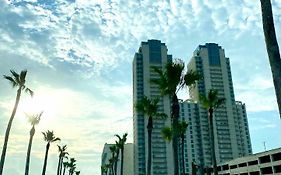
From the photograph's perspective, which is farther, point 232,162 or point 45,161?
point 232,162

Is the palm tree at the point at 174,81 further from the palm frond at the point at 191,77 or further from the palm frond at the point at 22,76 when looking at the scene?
the palm frond at the point at 22,76

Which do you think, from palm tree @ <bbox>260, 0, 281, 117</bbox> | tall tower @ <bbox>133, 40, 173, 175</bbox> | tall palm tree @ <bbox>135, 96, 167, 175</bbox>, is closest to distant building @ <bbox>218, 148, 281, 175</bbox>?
tall palm tree @ <bbox>135, 96, 167, 175</bbox>

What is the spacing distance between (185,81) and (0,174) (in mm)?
19881

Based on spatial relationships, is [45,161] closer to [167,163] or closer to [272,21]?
[272,21]

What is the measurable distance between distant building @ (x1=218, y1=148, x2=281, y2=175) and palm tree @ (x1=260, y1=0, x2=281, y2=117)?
6531cm

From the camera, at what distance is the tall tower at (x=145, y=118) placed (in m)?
168

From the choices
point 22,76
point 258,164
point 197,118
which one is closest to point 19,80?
point 22,76

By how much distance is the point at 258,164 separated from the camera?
259 feet

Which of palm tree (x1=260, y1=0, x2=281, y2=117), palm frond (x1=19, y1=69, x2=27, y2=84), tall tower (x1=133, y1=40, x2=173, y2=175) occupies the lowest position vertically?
palm tree (x1=260, y1=0, x2=281, y2=117)

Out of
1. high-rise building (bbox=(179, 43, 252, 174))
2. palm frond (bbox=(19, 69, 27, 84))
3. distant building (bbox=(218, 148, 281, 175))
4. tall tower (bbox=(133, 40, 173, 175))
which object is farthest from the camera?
high-rise building (bbox=(179, 43, 252, 174))

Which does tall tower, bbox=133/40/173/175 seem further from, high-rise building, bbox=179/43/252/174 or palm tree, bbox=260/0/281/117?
palm tree, bbox=260/0/281/117

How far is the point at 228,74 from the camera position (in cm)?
19262

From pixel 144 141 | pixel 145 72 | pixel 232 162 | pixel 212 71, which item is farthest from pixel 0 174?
pixel 212 71

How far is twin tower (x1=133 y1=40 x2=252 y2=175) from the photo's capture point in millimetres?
168875
